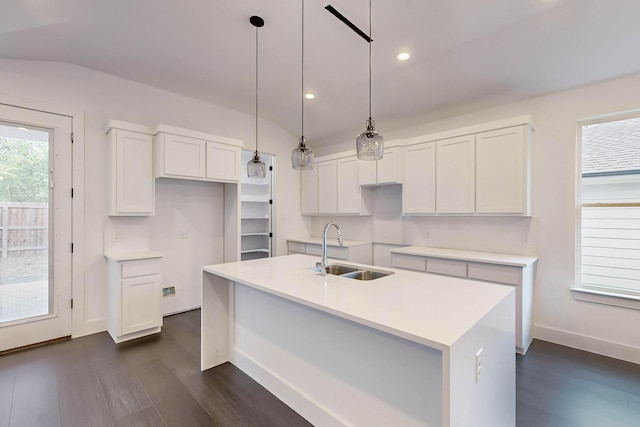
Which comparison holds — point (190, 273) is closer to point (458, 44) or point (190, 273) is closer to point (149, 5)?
point (149, 5)

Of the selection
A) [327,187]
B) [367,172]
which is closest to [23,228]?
[327,187]

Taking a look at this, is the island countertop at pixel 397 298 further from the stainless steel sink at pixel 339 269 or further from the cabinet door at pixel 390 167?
the cabinet door at pixel 390 167

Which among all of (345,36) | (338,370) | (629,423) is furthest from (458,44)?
(629,423)

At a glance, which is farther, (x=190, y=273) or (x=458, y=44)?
(x=190, y=273)

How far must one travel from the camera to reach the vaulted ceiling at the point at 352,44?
7.71 feet

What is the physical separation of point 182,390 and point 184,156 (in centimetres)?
259

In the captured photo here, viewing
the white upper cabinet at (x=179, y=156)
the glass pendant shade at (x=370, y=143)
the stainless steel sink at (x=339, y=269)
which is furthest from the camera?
the white upper cabinet at (x=179, y=156)

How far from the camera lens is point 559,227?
3121 mm

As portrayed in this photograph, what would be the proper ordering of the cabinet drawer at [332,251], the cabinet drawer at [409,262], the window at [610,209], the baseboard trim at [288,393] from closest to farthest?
the baseboard trim at [288,393]
the window at [610,209]
the cabinet drawer at [409,262]
the cabinet drawer at [332,251]

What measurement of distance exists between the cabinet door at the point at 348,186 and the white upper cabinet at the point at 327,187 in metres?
0.09

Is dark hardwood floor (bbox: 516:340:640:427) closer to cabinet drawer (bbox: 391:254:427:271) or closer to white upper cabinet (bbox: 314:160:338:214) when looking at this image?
cabinet drawer (bbox: 391:254:427:271)

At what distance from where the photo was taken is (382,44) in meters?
2.82

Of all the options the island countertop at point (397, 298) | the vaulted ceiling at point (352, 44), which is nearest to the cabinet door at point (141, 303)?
the island countertop at point (397, 298)

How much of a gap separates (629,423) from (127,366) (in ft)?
12.7
